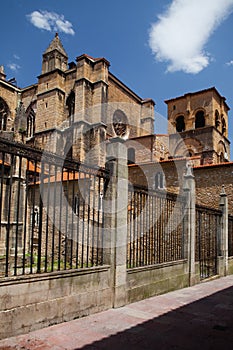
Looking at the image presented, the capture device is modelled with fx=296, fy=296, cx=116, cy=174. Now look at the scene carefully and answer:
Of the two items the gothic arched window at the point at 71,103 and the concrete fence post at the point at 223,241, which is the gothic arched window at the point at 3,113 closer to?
the gothic arched window at the point at 71,103

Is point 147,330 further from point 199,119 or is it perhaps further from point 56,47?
point 199,119

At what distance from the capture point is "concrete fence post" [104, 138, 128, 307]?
18.3ft

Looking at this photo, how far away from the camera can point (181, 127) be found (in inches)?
1545

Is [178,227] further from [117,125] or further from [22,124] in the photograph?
[117,125]

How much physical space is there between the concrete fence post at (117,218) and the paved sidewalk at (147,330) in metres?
0.49

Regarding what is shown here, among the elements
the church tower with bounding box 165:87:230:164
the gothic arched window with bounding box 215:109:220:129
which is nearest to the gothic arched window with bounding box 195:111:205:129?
the church tower with bounding box 165:87:230:164

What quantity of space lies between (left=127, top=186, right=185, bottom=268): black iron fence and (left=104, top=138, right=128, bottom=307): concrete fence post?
52cm

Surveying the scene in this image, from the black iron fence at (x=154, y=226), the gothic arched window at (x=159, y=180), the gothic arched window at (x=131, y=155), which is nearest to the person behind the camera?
the black iron fence at (x=154, y=226)

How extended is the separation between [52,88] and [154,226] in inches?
1011

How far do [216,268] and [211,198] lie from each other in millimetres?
6153

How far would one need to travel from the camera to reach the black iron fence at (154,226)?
6.66 meters

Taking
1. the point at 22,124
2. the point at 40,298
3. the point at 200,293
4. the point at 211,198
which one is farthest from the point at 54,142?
the point at 40,298

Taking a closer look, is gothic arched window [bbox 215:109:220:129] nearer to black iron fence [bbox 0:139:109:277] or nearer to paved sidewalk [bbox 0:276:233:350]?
black iron fence [bbox 0:139:109:277]

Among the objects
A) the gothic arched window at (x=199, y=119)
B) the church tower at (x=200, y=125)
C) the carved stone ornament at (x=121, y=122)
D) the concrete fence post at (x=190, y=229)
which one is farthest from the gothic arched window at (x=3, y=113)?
the concrete fence post at (x=190, y=229)
